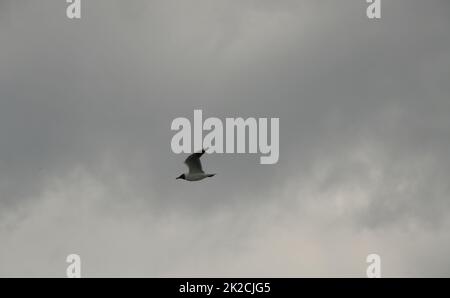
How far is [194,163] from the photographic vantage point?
124625mm

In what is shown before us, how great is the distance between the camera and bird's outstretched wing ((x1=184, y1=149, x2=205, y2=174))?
12238 cm

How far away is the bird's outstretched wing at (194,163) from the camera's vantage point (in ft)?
401

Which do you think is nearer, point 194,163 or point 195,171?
point 194,163

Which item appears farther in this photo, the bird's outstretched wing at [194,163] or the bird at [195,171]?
the bird at [195,171]

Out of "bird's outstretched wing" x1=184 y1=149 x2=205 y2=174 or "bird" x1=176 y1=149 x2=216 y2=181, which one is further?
"bird" x1=176 y1=149 x2=216 y2=181
